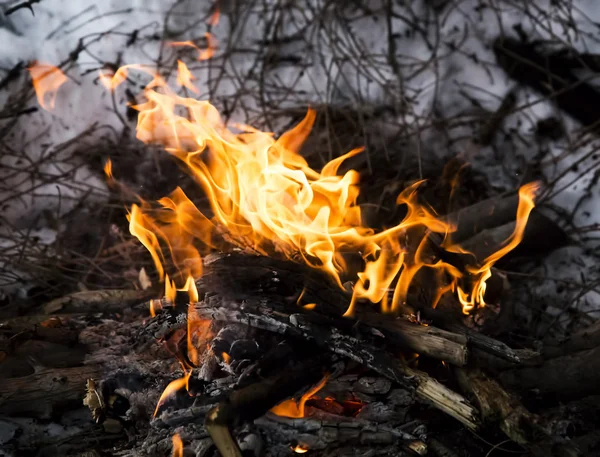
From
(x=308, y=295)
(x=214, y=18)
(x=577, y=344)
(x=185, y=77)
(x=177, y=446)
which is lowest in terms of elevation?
(x=177, y=446)

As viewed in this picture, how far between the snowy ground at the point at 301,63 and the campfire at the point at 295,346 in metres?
1.02

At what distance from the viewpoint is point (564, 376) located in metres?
2.32

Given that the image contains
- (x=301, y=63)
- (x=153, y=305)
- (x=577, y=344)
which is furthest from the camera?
(x=301, y=63)

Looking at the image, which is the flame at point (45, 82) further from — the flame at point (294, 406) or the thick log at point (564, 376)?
the thick log at point (564, 376)

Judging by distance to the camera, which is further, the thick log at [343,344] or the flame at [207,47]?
the flame at [207,47]

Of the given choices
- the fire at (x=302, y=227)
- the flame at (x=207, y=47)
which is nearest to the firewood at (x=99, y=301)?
the fire at (x=302, y=227)

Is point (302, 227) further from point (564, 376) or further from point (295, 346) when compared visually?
point (564, 376)

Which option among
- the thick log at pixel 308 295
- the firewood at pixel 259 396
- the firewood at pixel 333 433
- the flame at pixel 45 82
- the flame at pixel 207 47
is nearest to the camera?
the firewood at pixel 259 396

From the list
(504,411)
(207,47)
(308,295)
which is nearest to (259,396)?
(308,295)

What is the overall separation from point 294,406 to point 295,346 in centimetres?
21

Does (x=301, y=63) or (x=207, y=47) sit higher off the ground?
(x=207, y=47)

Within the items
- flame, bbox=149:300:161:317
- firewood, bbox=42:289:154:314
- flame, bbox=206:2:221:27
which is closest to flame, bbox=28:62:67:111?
flame, bbox=206:2:221:27

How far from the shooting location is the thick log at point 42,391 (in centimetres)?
235

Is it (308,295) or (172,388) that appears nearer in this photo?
(172,388)
